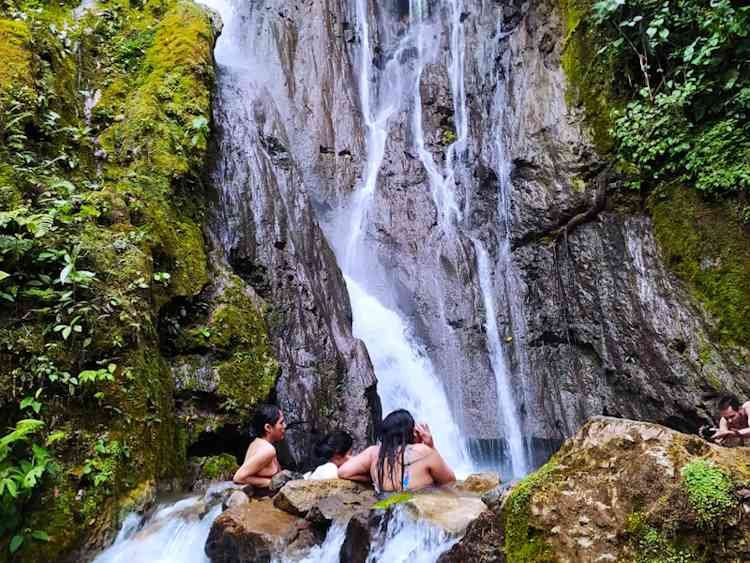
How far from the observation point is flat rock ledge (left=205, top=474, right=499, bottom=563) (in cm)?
363

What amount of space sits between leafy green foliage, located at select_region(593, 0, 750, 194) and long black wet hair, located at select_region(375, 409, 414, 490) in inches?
250

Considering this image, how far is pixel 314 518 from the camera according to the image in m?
4.09

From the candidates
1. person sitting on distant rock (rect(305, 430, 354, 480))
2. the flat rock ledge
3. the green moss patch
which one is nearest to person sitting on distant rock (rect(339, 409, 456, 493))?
the flat rock ledge

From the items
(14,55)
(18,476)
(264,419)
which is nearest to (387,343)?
(264,419)

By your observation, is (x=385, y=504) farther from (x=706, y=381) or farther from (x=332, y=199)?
(x=332, y=199)

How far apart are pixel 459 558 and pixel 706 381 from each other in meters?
6.20

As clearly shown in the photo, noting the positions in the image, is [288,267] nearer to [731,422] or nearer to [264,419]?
[264,419]

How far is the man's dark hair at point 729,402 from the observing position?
261 inches

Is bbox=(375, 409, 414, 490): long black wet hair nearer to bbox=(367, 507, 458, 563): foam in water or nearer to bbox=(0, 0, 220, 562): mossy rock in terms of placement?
bbox=(367, 507, 458, 563): foam in water

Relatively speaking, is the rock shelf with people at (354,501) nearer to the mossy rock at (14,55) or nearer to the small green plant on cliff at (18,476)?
the small green plant on cliff at (18,476)

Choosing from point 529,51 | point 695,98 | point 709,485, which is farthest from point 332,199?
point 709,485

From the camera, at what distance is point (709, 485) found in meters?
2.50

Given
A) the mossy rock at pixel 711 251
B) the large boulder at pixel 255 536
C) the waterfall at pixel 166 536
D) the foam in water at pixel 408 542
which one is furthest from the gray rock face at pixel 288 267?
the mossy rock at pixel 711 251

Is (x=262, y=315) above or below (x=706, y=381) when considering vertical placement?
above
